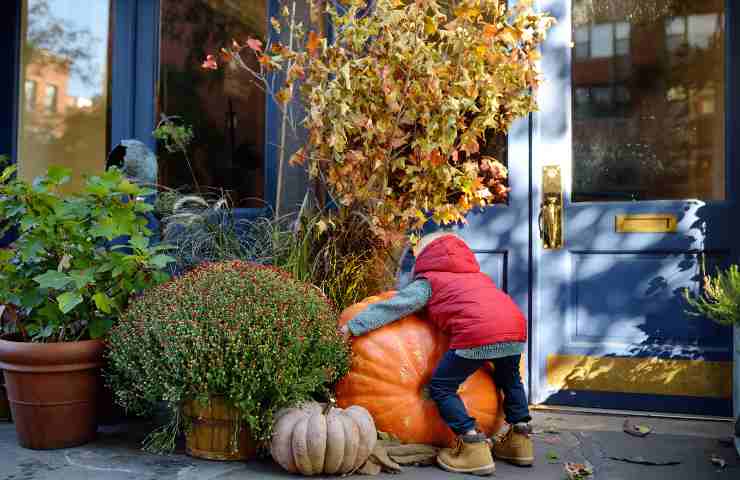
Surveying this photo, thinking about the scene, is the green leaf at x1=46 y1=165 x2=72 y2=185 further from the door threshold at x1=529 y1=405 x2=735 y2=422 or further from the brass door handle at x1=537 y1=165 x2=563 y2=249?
the door threshold at x1=529 y1=405 x2=735 y2=422

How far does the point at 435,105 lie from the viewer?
4.00m

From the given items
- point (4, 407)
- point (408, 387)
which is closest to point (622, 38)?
point (408, 387)

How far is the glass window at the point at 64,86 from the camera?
578cm

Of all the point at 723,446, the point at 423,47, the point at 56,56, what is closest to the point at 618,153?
the point at 423,47

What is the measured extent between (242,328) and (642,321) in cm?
241

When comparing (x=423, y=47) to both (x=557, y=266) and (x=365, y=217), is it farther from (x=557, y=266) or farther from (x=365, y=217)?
(x=557, y=266)

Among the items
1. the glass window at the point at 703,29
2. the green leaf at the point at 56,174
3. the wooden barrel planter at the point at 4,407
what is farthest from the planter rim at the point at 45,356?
the glass window at the point at 703,29

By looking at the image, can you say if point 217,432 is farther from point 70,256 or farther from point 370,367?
point 70,256

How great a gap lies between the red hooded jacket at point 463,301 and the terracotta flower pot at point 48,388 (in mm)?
1700

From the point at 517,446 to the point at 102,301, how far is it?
6.82 feet

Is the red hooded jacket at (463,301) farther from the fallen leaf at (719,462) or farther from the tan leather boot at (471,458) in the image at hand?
the fallen leaf at (719,462)

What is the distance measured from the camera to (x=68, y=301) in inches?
126

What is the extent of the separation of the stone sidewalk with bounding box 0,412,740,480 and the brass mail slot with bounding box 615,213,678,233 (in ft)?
3.64

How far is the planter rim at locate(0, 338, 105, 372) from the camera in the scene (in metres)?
3.29
